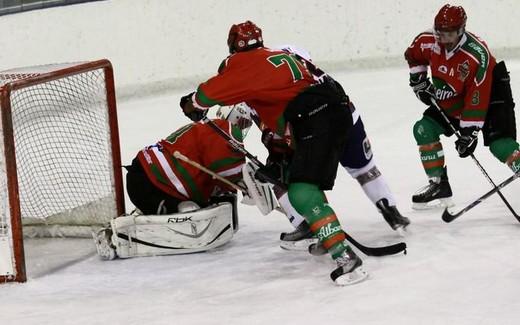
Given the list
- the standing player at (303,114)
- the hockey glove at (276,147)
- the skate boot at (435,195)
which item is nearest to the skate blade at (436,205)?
the skate boot at (435,195)

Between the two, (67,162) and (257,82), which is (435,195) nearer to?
(257,82)

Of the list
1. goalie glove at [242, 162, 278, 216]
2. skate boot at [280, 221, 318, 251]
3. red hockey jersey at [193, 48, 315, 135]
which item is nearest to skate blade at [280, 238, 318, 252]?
skate boot at [280, 221, 318, 251]

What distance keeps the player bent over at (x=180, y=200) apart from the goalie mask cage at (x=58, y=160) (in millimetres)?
196

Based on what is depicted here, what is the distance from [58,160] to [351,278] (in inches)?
76.3

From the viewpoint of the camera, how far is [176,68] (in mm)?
7055

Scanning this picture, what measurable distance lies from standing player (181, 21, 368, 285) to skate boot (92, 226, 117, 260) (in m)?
0.63

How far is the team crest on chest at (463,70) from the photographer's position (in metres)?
3.65

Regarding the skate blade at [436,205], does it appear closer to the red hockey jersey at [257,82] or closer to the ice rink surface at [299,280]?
the ice rink surface at [299,280]

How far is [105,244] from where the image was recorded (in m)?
3.53

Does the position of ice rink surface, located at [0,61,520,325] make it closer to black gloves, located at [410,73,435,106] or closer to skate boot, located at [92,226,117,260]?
skate boot, located at [92,226,117,260]

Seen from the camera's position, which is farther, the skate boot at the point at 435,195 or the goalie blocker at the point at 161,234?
the skate boot at the point at 435,195

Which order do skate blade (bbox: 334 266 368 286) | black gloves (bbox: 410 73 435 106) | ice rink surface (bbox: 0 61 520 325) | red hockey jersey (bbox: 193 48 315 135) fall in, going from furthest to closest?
black gloves (bbox: 410 73 435 106) → red hockey jersey (bbox: 193 48 315 135) → skate blade (bbox: 334 266 368 286) → ice rink surface (bbox: 0 61 520 325)

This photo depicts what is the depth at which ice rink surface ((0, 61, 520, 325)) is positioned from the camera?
2.80m

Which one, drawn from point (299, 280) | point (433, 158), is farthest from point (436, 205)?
point (299, 280)
